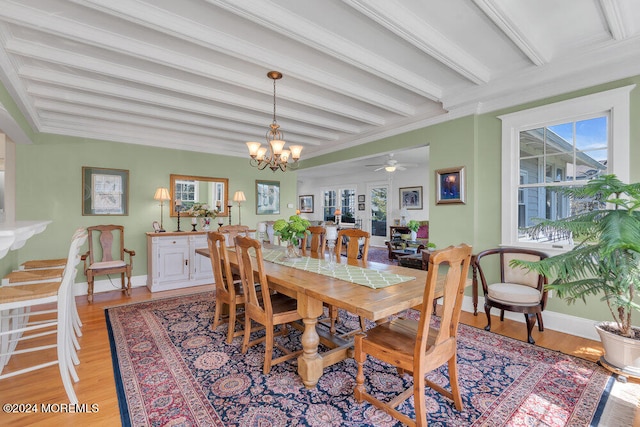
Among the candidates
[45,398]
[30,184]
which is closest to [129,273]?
[30,184]

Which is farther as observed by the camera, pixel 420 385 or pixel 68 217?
pixel 68 217

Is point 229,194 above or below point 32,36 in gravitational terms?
below

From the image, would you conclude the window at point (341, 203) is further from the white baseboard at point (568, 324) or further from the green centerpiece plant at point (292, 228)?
the green centerpiece plant at point (292, 228)

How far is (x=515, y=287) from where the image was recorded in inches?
117

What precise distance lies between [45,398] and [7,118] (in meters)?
2.63

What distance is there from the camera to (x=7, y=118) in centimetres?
289

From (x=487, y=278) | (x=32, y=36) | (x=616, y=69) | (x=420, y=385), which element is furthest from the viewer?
(x=487, y=278)

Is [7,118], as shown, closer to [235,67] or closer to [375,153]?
[235,67]

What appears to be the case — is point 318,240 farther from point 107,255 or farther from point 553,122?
point 107,255

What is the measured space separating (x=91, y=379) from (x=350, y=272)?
205 centimetres

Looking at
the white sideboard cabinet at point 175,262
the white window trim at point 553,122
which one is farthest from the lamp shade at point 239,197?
the white window trim at point 553,122

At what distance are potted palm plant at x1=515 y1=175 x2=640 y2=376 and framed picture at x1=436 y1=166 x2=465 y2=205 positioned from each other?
4.47 ft

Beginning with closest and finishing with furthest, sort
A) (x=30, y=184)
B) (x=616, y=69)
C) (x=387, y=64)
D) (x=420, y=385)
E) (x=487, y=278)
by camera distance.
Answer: (x=420, y=385)
(x=616, y=69)
(x=387, y=64)
(x=487, y=278)
(x=30, y=184)

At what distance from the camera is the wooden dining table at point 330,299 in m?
1.58
